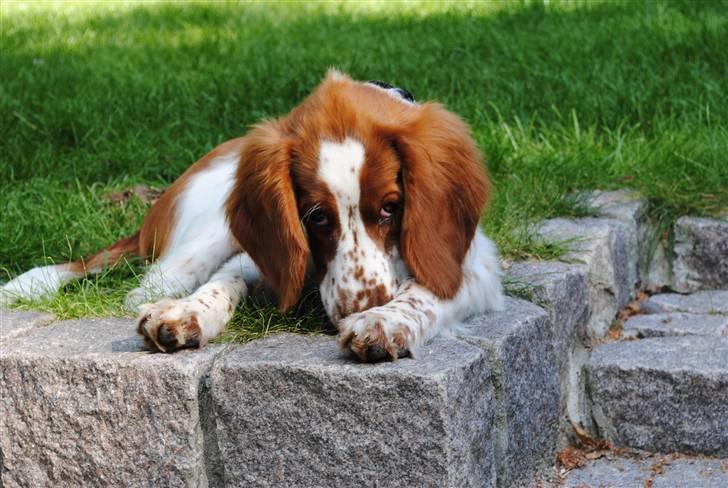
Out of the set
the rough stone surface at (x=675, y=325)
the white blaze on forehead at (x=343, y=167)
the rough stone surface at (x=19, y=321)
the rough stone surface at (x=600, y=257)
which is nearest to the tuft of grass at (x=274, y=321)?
the white blaze on forehead at (x=343, y=167)

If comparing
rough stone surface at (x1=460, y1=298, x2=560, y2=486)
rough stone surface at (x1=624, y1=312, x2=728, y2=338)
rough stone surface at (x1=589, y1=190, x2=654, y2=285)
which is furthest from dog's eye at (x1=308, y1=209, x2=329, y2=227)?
rough stone surface at (x1=589, y1=190, x2=654, y2=285)

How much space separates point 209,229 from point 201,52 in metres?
4.08

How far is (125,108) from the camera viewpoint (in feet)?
20.3

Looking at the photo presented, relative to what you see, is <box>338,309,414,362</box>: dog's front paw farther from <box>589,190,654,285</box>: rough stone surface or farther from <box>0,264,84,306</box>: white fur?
<box>589,190,654,285</box>: rough stone surface

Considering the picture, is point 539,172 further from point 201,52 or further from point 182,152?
point 201,52

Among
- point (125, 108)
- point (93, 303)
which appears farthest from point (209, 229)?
point (125, 108)

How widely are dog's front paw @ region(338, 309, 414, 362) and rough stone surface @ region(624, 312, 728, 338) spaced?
147 cm

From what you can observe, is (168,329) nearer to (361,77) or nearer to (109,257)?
(109,257)

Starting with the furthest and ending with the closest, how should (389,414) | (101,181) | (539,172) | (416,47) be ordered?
(416,47) < (101,181) < (539,172) < (389,414)

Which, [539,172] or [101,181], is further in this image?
[101,181]

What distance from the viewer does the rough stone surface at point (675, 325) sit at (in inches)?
151

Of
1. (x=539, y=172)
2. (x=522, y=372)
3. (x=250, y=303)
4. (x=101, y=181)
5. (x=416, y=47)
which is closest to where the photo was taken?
(x=522, y=372)

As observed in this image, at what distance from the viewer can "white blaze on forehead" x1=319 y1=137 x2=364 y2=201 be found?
9.57ft

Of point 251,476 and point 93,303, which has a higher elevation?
point 93,303
